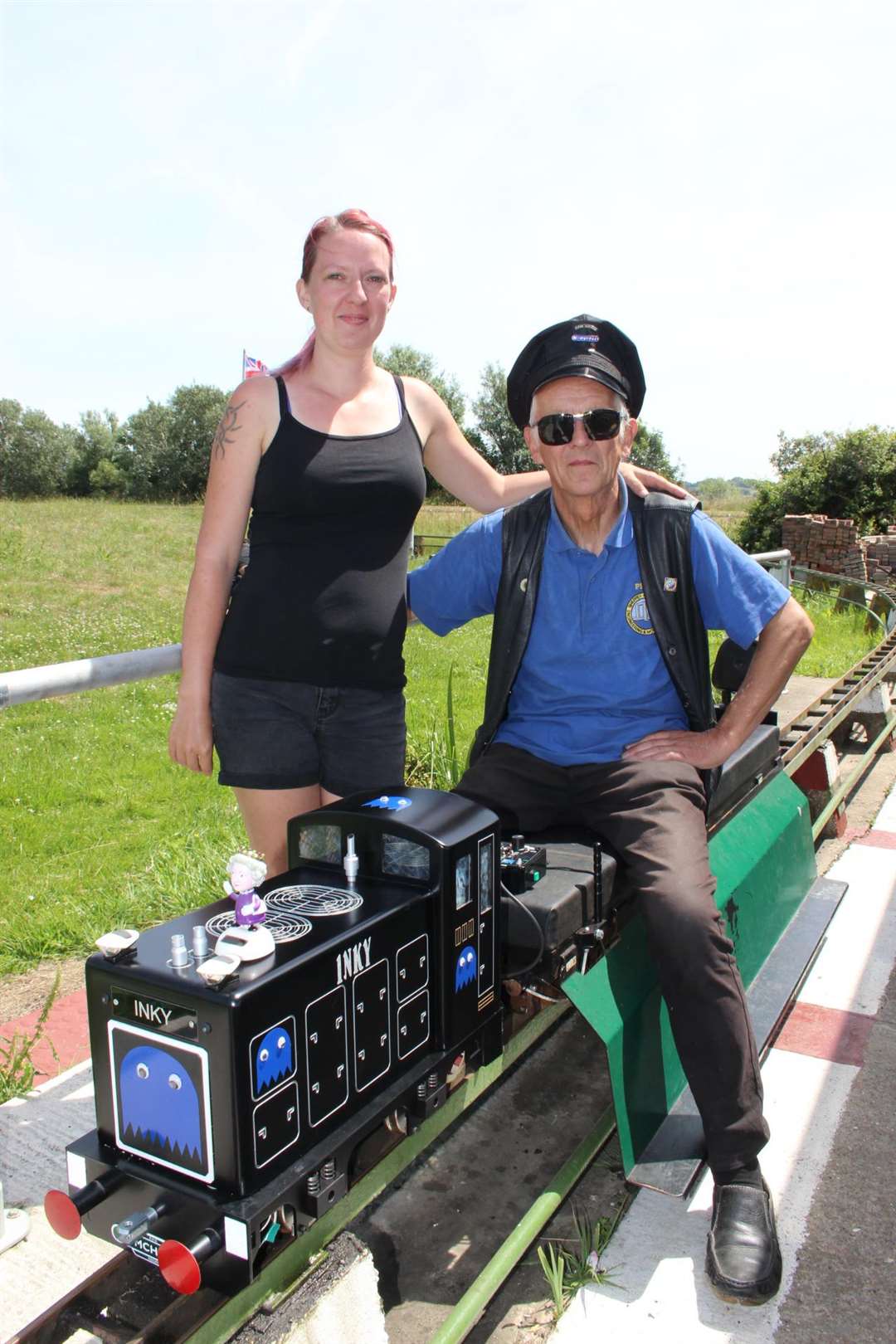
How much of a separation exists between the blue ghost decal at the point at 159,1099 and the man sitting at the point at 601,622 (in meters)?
1.18

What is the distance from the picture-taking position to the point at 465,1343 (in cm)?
213

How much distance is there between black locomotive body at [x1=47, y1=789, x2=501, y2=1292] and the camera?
1.49 metres

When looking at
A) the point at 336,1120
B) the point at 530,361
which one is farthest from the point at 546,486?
the point at 336,1120

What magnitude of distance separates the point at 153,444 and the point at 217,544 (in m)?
58.2

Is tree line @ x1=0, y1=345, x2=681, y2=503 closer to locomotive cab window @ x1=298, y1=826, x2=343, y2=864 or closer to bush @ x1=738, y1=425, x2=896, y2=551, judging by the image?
bush @ x1=738, y1=425, x2=896, y2=551

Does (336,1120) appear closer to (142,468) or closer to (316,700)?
(316,700)

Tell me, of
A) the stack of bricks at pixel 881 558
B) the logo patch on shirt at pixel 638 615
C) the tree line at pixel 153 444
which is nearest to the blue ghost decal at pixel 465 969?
the logo patch on shirt at pixel 638 615

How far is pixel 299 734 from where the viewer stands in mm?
2398

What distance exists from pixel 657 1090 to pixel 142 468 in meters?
57.5

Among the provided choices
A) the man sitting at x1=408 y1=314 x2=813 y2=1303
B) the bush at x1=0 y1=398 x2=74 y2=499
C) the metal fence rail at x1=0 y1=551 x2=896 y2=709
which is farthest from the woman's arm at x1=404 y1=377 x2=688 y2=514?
the bush at x1=0 y1=398 x2=74 y2=499

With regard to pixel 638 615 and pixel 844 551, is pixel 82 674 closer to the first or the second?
pixel 638 615

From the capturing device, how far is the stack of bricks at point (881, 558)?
16406 mm

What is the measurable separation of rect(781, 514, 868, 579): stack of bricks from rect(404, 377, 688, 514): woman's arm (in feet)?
46.4

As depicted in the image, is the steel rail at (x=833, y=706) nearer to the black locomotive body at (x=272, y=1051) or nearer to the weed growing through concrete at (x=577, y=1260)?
the weed growing through concrete at (x=577, y=1260)
